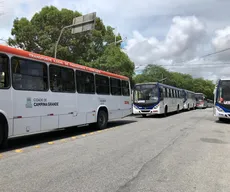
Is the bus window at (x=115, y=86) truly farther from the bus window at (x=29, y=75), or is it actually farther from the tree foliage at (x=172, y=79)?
the tree foliage at (x=172, y=79)

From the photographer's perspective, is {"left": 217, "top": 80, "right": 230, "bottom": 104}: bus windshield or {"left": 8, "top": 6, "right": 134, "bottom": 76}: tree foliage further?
{"left": 8, "top": 6, "right": 134, "bottom": 76}: tree foliage

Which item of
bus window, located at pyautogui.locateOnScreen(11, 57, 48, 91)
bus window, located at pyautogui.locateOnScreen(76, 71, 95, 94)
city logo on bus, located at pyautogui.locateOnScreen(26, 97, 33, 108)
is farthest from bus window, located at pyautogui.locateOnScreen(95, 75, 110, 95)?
city logo on bus, located at pyautogui.locateOnScreen(26, 97, 33, 108)

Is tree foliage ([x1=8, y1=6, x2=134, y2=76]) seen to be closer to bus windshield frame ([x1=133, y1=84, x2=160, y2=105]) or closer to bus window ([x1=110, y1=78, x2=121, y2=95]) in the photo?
bus windshield frame ([x1=133, y1=84, x2=160, y2=105])

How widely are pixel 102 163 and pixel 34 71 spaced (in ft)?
13.4

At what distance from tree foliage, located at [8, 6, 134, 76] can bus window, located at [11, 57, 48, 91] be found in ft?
55.5

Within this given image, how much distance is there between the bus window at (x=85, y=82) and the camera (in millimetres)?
11009

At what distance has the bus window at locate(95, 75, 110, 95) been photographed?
495 inches

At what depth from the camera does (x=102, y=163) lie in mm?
6168

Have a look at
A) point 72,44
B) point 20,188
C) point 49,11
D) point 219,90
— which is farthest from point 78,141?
point 49,11

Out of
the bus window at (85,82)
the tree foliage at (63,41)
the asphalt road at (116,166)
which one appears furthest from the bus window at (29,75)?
the tree foliage at (63,41)

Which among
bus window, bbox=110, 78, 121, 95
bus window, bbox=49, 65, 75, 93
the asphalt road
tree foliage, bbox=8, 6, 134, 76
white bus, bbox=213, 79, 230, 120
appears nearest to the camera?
the asphalt road

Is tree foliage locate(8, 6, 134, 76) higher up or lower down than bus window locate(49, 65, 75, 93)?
higher up

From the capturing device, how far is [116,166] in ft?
19.4

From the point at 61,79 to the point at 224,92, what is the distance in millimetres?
10618
